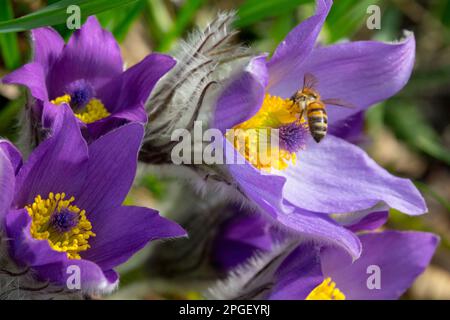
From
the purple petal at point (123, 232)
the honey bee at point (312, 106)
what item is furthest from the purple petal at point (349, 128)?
the purple petal at point (123, 232)

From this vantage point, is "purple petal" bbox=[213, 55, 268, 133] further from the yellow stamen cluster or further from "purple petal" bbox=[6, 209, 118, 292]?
"purple petal" bbox=[6, 209, 118, 292]

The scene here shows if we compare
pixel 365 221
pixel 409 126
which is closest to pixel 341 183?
pixel 365 221

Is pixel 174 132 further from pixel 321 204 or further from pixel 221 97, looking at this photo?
pixel 321 204

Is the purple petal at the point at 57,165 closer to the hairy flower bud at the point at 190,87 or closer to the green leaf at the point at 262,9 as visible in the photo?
the hairy flower bud at the point at 190,87

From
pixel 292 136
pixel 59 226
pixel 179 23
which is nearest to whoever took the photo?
pixel 59 226

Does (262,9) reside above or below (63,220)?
above

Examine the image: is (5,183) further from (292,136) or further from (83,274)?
(292,136)
